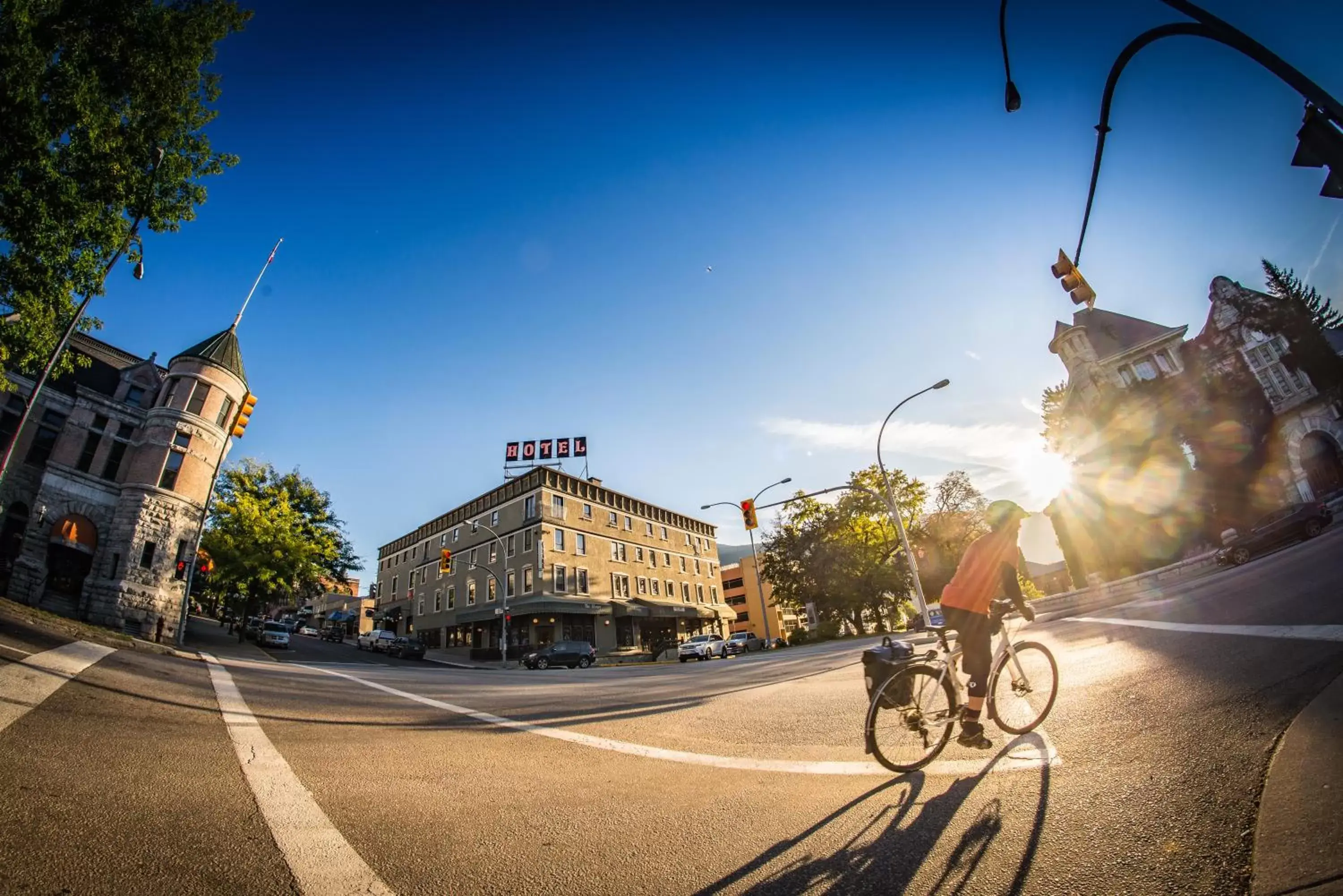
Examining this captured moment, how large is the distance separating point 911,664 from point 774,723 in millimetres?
1960

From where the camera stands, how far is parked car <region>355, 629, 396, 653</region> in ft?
110

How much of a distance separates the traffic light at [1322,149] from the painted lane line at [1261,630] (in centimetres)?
469

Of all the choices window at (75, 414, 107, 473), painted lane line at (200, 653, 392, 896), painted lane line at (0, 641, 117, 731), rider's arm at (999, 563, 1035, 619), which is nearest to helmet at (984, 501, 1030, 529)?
rider's arm at (999, 563, 1035, 619)

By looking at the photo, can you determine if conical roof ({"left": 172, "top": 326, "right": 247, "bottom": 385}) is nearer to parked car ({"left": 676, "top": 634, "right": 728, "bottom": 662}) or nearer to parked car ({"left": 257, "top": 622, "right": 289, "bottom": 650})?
parked car ({"left": 257, "top": 622, "right": 289, "bottom": 650})

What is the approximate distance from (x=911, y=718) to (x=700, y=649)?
2625cm

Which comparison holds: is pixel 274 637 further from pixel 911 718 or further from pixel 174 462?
pixel 911 718

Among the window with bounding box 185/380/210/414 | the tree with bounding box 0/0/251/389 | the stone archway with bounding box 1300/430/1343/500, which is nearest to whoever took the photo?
the tree with bounding box 0/0/251/389

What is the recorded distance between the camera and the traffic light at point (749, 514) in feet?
68.0

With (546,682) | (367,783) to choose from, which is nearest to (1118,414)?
(546,682)

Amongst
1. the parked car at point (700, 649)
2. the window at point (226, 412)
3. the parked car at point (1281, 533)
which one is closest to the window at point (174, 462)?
the window at point (226, 412)

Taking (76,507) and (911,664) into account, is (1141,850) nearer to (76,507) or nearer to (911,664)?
(911,664)

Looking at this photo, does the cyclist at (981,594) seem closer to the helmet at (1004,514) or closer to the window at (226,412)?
the helmet at (1004,514)

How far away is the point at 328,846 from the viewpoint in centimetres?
223

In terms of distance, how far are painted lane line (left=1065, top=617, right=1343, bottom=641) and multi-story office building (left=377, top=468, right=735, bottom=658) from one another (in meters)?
29.2
